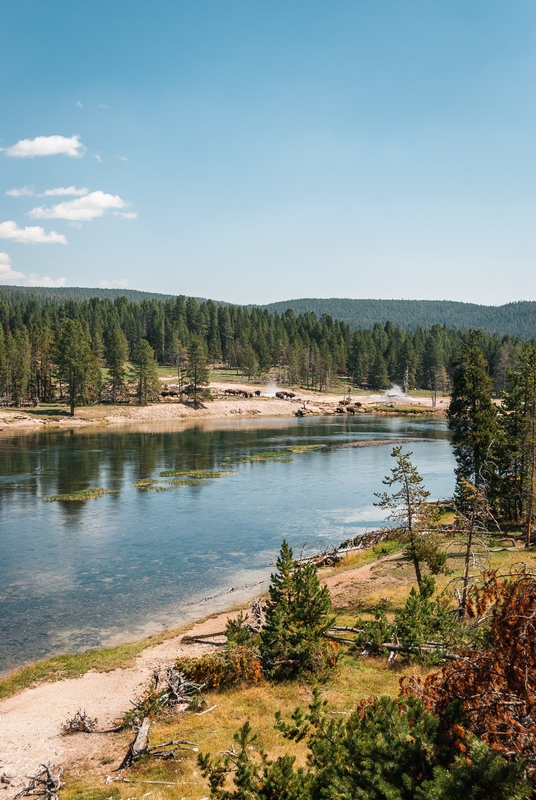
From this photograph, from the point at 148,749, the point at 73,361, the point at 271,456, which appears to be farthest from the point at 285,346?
the point at 148,749

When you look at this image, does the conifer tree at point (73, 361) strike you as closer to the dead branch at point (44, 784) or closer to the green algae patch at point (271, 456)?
the green algae patch at point (271, 456)

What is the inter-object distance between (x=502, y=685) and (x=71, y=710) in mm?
12504

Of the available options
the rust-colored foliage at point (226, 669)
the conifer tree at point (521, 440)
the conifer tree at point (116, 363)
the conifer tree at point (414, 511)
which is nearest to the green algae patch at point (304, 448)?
the conifer tree at point (521, 440)

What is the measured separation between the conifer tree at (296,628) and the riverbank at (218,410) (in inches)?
2847

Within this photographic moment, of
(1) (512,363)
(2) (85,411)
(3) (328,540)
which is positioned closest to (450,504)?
(3) (328,540)

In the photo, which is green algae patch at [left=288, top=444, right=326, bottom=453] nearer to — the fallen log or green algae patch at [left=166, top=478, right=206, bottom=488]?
green algae patch at [left=166, top=478, right=206, bottom=488]

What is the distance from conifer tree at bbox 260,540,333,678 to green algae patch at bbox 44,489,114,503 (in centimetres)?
2866

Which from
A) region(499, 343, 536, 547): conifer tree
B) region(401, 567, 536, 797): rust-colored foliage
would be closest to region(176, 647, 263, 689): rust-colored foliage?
region(401, 567, 536, 797): rust-colored foliage

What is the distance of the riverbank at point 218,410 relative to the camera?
290 feet

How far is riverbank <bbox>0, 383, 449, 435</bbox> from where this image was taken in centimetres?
8844

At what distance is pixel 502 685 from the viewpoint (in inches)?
283

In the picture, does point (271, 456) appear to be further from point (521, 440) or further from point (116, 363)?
point (116, 363)

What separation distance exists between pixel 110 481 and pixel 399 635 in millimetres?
36374

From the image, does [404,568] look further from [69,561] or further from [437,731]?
[437,731]
